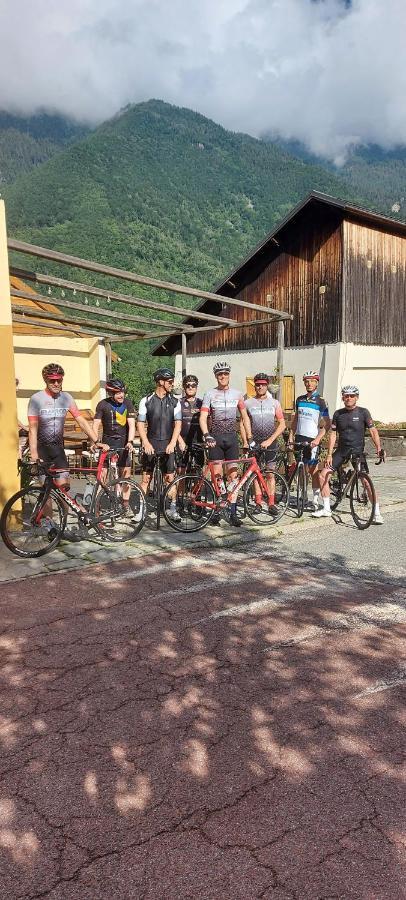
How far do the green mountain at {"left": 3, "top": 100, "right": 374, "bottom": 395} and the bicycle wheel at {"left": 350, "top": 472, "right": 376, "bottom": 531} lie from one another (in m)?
45.6

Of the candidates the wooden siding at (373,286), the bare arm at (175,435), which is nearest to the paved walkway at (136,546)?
the bare arm at (175,435)

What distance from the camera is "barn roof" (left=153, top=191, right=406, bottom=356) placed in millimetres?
19969

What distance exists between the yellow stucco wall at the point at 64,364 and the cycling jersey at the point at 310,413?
9.60 metres

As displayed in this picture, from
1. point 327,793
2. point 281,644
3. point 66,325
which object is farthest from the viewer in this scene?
point 66,325

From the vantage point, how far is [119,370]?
5838cm

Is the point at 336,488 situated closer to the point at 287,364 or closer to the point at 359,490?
the point at 359,490

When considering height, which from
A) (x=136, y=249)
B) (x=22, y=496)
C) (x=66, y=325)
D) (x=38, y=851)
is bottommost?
(x=38, y=851)

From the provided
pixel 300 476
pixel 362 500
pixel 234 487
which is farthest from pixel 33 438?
pixel 362 500

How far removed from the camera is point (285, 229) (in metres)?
22.6

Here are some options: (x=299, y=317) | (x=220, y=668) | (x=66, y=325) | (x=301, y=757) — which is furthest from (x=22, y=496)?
(x=299, y=317)

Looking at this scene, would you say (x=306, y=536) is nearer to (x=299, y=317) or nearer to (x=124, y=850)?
(x=124, y=850)

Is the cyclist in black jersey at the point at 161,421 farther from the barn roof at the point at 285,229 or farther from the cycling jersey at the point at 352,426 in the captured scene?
the barn roof at the point at 285,229

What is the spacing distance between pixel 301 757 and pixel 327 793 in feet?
0.89

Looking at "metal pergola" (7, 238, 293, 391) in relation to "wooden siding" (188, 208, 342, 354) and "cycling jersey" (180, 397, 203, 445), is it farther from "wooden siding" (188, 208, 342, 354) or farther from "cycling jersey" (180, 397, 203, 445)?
"wooden siding" (188, 208, 342, 354)
